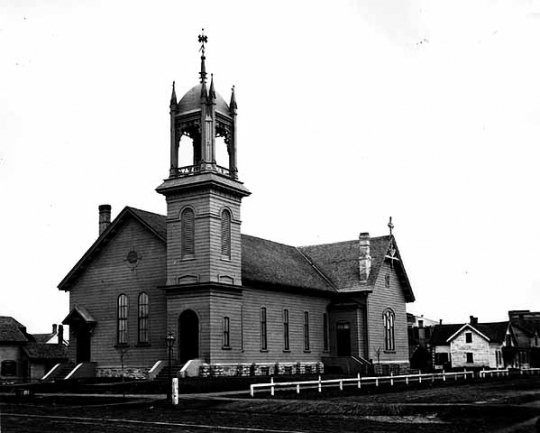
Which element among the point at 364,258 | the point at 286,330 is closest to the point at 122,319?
the point at 286,330

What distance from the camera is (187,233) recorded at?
46844mm

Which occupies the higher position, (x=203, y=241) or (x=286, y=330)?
(x=203, y=241)

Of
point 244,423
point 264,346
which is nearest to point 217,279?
point 264,346

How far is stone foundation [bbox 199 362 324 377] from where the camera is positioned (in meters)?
44.8

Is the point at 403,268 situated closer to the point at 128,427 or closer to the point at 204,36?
the point at 204,36

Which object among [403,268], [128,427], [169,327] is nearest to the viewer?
[128,427]

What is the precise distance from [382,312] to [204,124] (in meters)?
23.2

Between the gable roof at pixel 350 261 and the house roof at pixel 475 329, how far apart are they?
89.4 feet

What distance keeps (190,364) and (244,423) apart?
66.0 ft

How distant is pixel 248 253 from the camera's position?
180 ft

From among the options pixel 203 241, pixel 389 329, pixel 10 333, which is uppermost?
pixel 203 241

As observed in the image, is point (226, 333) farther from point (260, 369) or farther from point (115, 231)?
point (115, 231)

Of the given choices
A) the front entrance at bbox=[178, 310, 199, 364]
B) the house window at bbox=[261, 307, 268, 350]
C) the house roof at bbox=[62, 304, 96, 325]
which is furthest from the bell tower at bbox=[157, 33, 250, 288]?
the house roof at bbox=[62, 304, 96, 325]

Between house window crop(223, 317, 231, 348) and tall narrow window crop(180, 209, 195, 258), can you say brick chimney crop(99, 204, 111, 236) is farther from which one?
house window crop(223, 317, 231, 348)
